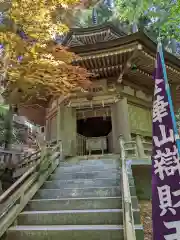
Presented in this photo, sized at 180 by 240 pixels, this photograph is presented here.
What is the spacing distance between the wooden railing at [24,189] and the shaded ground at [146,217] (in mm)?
2815

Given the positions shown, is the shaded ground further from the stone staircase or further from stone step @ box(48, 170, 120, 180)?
stone step @ box(48, 170, 120, 180)

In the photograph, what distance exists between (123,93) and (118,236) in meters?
6.61

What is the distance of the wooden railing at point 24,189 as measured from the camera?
3.93 m

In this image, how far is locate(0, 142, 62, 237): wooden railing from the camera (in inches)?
155

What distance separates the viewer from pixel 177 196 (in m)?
1.85

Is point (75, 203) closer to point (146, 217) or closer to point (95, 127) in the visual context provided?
point (146, 217)

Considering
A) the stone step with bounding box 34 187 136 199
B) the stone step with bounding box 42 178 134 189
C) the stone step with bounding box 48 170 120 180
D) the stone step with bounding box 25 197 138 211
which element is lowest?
the stone step with bounding box 25 197 138 211

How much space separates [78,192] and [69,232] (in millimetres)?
1505

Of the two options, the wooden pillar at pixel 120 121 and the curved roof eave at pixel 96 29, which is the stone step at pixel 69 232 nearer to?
the wooden pillar at pixel 120 121

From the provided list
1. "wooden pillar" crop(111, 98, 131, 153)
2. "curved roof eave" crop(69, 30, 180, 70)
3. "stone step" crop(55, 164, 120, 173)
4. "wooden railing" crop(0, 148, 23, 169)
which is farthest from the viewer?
"wooden pillar" crop(111, 98, 131, 153)

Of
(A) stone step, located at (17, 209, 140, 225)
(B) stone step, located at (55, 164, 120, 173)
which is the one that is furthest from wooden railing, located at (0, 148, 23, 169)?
(A) stone step, located at (17, 209, 140, 225)

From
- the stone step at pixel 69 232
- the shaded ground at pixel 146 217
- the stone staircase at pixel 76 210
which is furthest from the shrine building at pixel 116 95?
the stone step at pixel 69 232

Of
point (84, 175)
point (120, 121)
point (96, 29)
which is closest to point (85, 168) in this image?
point (84, 175)

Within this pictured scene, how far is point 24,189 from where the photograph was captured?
14.9 ft
